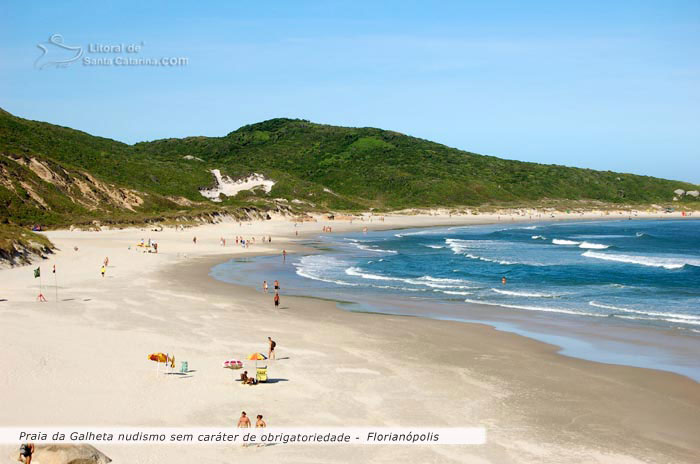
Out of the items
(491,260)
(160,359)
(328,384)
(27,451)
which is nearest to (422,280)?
(491,260)

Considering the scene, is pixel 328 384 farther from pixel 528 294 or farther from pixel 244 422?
pixel 528 294

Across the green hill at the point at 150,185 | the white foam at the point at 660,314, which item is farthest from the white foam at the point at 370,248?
the white foam at the point at 660,314

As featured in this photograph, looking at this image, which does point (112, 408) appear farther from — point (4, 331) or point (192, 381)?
point (4, 331)

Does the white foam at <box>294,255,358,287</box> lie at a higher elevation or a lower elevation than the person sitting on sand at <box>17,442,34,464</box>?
higher

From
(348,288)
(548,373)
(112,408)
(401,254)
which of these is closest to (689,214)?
(401,254)

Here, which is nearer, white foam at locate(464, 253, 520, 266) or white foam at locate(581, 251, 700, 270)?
Answer: white foam at locate(581, 251, 700, 270)

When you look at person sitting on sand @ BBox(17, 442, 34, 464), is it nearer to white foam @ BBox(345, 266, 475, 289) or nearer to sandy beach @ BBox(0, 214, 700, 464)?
sandy beach @ BBox(0, 214, 700, 464)

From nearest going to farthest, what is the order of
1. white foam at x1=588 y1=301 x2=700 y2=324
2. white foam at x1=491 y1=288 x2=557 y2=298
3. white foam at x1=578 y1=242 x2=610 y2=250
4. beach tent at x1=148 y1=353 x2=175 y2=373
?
beach tent at x1=148 y1=353 x2=175 y2=373 < white foam at x1=588 y1=301 x2=700 y2=324 < white foam at x1=491 y1=288 x2=557 y2=298 < white foam at x1=578 y1=242 x2=610 y2=250

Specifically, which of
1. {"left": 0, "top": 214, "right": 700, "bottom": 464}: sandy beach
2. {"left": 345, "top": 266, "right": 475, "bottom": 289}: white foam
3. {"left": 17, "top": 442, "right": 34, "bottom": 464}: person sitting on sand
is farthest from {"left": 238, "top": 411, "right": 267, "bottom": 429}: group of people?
{"left": 345, "top": 266, "right": 475, "bottom": 289}: white foam
